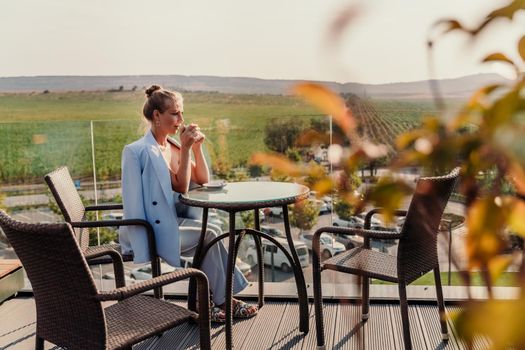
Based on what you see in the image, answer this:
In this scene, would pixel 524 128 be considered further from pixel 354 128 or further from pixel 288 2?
pixel 288 2

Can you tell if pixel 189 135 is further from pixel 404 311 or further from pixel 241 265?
pixel 404 311

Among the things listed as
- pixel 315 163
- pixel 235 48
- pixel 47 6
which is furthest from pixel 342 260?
pixel 47 6

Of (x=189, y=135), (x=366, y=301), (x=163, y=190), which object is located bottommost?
(x=366, y=301)

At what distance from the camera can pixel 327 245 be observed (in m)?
3.28

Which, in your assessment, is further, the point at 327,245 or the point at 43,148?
the point at 43,148

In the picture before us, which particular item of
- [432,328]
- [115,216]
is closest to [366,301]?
[432,328]

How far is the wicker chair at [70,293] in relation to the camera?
193cm

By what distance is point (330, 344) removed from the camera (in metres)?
3.09

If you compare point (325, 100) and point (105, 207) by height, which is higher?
point (325, 100)

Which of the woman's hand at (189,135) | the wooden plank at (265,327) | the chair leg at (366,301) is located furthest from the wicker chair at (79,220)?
the chair leg at (366,301)

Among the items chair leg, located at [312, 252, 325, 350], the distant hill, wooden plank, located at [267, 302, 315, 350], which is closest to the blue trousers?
wooden plank, located at [267, 302, 315, 350]

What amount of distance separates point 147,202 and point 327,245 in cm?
93

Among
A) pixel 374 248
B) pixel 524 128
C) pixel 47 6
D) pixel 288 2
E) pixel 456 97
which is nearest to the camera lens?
pixel 524 128

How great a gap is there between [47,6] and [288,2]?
4173 centimetres
